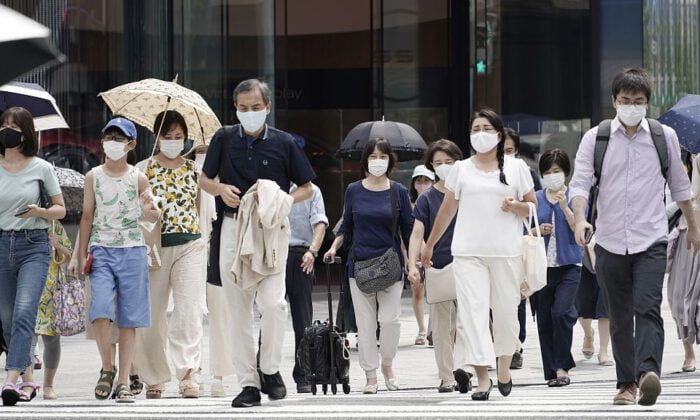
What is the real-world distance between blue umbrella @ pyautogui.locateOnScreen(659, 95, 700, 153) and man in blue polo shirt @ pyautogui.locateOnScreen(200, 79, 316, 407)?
13.7 ft

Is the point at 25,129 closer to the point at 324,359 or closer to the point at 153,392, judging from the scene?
the point at 153,392

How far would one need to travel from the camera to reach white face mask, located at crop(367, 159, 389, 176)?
39.3 feet

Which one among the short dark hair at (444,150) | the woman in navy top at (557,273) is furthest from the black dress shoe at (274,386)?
the woman in navy top at (557,273)

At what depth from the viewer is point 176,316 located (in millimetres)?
10938

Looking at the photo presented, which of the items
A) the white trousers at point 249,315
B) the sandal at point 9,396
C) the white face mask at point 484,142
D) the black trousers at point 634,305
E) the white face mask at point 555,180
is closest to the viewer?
the black trousers at point 634,305

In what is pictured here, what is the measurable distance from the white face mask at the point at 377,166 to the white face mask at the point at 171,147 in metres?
1.71

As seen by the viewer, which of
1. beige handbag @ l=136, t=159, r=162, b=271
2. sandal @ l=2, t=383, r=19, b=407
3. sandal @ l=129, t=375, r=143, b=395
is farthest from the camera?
sandal @ l=129, t=375, r=143, b=395

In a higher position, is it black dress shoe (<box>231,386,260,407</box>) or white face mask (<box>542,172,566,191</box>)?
white face mask (<box>542,172,566,191</box>)

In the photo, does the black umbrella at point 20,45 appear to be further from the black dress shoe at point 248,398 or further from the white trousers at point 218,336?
the white trousers at point 218,336

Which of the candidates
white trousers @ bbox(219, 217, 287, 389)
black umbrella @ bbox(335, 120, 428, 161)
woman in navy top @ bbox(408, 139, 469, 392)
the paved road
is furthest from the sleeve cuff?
black umbrella @ bbox(335, 120, 428, 161)

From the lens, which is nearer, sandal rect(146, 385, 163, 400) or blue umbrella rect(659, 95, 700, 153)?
sandal rect(146, 385, 163, 400)

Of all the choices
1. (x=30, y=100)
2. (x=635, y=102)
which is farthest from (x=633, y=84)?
(x=30, y=100)

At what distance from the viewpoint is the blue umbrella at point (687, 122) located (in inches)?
494

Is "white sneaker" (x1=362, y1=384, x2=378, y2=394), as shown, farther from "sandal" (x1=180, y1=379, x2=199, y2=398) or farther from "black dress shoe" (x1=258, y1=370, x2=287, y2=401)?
"black dress shoe" (x1=258, y1=370, x2=287, y2=401)
